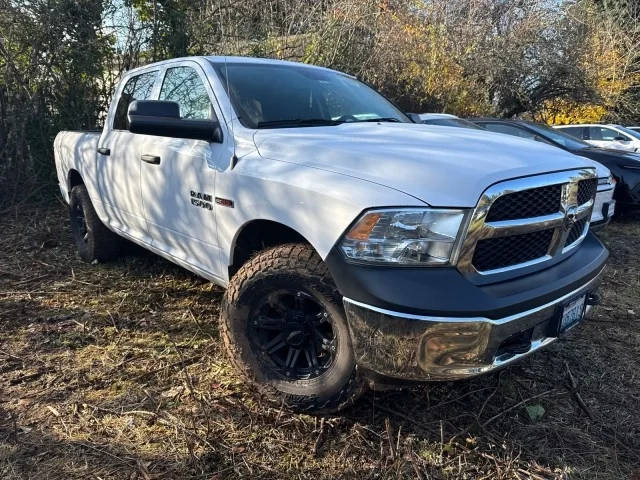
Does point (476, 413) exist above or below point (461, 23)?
below

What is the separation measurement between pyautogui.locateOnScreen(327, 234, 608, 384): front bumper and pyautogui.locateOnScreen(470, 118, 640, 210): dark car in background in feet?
19.5

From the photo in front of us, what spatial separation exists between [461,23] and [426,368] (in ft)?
46.0

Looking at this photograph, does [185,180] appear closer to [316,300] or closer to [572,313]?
[316,300]

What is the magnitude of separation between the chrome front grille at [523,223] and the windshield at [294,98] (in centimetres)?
132

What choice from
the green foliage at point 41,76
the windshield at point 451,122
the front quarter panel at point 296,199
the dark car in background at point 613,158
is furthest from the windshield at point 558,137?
the green foliage at point 41,76

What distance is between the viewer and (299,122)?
3.07 m

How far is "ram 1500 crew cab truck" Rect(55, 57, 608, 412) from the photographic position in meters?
2.02

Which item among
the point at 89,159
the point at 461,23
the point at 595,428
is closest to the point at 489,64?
the point at 461,23

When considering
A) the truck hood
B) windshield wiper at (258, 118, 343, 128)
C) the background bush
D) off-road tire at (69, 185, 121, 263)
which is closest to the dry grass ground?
off-road tire at (69, 185, 121, 263)

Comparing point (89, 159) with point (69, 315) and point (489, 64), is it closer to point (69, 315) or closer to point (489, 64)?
point (69, 315)

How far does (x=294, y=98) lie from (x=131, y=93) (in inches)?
69.8

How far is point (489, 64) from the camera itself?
15727mm

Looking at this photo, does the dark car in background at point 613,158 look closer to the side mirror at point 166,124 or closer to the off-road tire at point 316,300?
the side mirror at point 166,124

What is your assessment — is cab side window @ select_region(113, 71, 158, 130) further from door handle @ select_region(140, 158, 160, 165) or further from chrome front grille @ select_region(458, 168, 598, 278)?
chrome front grille @ select_region(458, 168, 598, 278)
